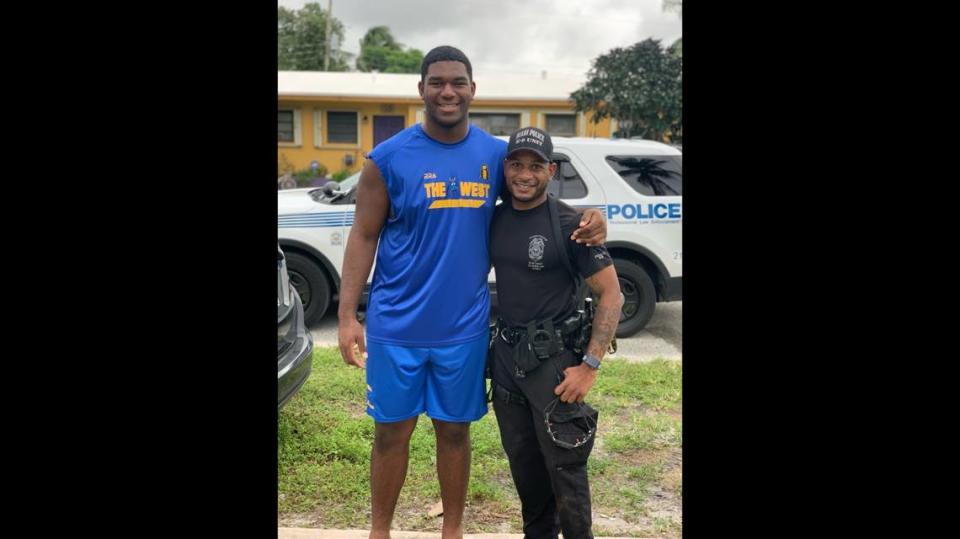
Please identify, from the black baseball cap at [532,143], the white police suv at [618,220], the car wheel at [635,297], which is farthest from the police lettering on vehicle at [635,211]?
the black baseball cap at [532,143]

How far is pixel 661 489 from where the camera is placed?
3.78 metres

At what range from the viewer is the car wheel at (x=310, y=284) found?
679 cm

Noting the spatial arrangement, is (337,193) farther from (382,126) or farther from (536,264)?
(382,126)

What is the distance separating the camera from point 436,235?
2703 millimetres

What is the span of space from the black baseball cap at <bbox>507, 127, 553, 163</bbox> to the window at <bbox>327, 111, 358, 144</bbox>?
21.5m

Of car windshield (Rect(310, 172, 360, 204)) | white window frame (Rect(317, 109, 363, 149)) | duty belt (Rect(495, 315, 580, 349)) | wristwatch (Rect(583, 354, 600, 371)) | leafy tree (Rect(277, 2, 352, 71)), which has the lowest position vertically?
wristwatch (Rect(583, 354, 600, 371))

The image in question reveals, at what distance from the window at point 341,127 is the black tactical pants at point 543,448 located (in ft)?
70.9

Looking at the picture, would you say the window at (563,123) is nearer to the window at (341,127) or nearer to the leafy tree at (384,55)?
the window at (341,127)

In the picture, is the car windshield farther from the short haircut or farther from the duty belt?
the duty belt

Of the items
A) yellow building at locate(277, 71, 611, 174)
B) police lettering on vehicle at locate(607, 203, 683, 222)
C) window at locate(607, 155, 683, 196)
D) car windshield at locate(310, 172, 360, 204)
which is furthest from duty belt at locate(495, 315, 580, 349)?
yellow building at locate(277, 71, 611, 174)

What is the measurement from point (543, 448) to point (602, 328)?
504mm

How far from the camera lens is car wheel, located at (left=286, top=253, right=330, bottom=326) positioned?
6785 mm

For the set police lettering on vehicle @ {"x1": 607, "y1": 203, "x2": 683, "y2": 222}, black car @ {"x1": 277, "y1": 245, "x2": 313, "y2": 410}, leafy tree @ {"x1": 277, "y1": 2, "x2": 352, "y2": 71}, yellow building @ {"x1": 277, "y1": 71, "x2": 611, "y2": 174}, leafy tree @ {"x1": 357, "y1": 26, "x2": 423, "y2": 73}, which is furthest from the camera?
leafy tree @ {"x1": 357, "y1": 26, "x2": 423, "y2": 73}
